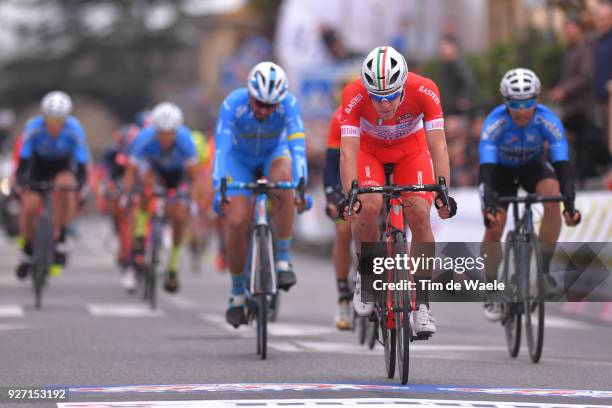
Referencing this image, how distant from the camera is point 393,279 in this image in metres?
10.4

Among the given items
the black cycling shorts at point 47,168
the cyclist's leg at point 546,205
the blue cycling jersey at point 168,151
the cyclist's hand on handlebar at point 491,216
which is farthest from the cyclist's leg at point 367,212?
the black cycling shorts at point 47,168

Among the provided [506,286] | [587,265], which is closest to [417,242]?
[506,286]

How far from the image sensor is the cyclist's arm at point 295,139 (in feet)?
42.2

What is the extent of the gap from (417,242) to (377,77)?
1.09m

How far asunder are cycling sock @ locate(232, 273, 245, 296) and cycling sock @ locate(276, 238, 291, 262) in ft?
1.08

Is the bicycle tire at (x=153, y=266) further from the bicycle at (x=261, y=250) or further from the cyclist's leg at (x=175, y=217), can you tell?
the bicycle at (x=261, y=250)

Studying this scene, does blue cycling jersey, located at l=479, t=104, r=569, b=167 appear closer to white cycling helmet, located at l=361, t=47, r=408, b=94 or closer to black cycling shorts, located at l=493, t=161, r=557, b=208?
black cycling shorts, located at l=493, t=161, r=557, b=208

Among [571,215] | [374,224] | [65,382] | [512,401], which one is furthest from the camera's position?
[571,215]

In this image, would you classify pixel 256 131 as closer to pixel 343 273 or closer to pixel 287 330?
pixel 343 273

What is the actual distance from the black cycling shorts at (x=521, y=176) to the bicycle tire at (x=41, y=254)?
5.75 m

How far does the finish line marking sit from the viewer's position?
9.92 metres

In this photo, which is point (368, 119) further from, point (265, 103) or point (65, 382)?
point (65, 382)

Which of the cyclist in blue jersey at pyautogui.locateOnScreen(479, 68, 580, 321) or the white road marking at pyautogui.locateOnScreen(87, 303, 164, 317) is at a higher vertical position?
the cyclist in blue jersey at pyautogui.locateOnScreen(479, 68, 580, 321)

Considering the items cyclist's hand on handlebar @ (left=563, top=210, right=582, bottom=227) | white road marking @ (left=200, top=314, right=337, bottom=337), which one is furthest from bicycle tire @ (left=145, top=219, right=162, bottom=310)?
cyclist's hand on handlebar @ (left=563, top=210, right=582, bottom=227)
